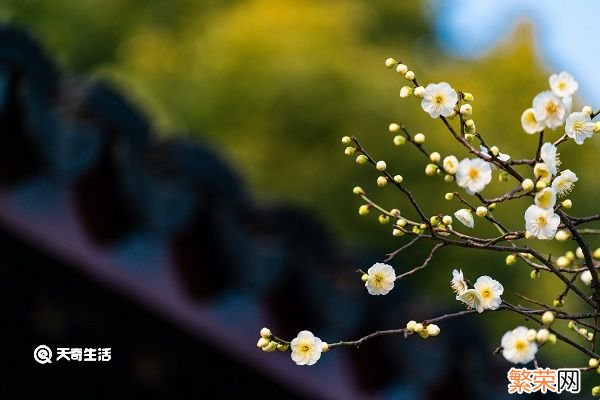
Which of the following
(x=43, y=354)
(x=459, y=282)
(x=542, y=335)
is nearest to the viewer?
(x=542, y=335)

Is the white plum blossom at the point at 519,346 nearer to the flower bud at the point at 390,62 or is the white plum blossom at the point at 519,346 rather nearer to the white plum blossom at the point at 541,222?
the white plum blossom at the point at 541,222

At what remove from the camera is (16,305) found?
6.79 feet

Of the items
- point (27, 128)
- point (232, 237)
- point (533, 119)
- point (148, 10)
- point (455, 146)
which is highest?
point (148, 10)

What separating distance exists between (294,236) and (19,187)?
55 cm

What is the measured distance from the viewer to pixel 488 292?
0.91 m

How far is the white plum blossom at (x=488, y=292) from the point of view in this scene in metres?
0.90

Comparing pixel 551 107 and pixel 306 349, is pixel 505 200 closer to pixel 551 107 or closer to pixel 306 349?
pixel 551 107

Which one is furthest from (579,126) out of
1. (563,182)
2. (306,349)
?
(306,349)

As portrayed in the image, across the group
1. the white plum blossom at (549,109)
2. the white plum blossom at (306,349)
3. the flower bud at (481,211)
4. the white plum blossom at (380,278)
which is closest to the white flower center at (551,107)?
the white plum blossom at (549,109)

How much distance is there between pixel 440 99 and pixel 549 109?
0.11m

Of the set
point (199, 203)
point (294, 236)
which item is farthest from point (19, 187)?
point (294, 236)

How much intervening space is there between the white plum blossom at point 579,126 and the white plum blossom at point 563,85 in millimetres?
60

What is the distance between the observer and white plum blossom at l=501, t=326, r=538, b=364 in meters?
0.83

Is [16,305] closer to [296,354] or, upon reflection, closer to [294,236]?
[294,236]
